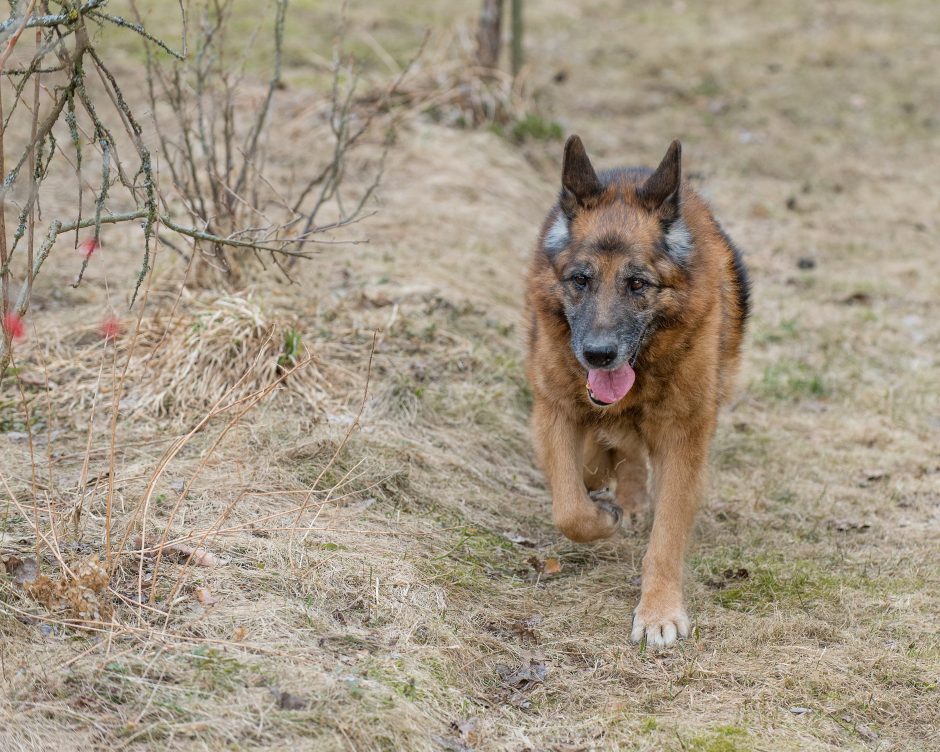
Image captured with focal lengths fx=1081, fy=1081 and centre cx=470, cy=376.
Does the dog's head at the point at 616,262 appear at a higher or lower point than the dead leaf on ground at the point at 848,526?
higher

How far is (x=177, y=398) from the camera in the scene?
20.7ft

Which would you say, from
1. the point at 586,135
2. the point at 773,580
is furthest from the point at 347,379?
the point at 586,135

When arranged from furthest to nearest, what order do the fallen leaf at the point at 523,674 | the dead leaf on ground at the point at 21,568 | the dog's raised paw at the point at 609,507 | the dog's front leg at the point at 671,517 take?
the dog's raised paw at the point at 609,507 → the dog's front leg at the point at 671,517 → the fallen leaf at the point at 523,674 → the dead leaf on ground at the point at 21,568

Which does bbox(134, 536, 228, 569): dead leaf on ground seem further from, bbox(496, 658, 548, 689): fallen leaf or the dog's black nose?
the dog's black nose

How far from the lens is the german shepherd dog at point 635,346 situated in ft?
16.3

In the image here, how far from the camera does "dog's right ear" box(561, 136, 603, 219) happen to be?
16.8 feet

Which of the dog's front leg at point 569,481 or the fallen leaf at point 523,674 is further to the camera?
the dog's front leg at point 569,481

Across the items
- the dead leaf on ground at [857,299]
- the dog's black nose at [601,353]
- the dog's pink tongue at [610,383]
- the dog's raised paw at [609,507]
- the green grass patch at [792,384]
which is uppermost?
the dog's black nose at [601,353]

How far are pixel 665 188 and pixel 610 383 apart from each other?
954 millimetres

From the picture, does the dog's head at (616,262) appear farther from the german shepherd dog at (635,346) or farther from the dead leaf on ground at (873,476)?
the dead leaf on ground at (873,476)

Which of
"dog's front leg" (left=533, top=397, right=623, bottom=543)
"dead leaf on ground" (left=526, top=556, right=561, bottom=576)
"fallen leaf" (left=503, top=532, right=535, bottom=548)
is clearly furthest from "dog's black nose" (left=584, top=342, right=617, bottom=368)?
"fallen leaf" (left=503, top=532, right=535, bottom=548)

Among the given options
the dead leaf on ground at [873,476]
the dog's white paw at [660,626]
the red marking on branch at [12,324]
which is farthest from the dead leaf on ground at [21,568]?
the dead leaf on ground at [873,476]

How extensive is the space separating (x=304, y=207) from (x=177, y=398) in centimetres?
375

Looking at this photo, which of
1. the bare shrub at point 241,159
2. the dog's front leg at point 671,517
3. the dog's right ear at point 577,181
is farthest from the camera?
the bare shrub at point 241,159
